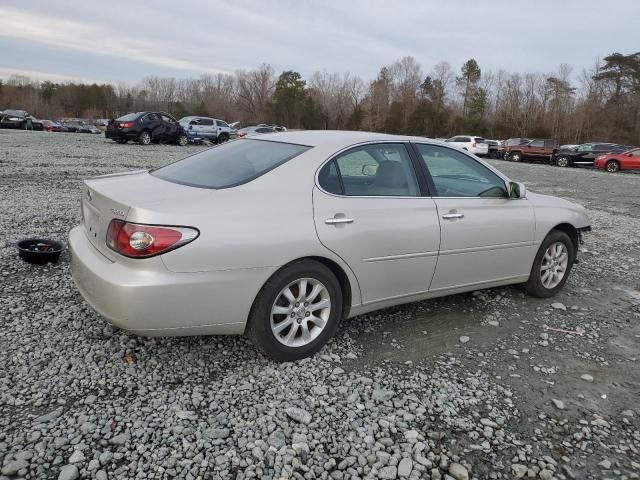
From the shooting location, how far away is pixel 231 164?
3.71 m

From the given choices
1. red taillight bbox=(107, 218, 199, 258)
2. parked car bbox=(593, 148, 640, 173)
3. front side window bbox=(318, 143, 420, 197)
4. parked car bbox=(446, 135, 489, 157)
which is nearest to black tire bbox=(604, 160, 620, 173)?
parked car bbox=(593, 148, 640, 173)

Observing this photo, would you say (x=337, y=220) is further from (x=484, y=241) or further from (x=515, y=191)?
(x=515, y=191)

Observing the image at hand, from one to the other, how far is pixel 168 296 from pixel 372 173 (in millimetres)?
1804

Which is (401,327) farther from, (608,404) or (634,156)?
(634,156)

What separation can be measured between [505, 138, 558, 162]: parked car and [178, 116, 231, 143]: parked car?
19285mm

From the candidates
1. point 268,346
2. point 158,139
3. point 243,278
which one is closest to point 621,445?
point 268,346

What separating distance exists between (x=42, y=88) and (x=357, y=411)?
382ft

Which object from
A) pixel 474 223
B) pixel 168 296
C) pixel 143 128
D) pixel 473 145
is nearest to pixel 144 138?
pixel 143 128

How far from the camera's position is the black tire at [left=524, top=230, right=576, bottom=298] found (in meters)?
4.82

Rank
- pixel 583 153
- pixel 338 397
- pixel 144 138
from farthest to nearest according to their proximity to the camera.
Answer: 1. pixel 583 153
2. pixel 144 138
3. pixel 338 397

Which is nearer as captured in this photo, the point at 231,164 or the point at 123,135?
the point at 231,164

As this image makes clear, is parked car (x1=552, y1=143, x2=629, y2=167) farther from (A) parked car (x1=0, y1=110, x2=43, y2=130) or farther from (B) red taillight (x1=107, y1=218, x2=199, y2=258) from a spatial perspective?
(A) parked car (x1=0, y1=110, x2=43, y2=130)

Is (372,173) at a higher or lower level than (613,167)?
lower

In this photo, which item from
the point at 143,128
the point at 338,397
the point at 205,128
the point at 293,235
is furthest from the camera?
the point at 205,128
